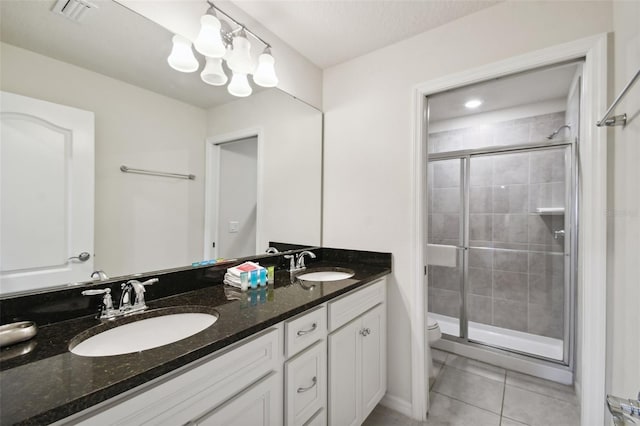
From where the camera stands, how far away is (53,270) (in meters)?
0.95

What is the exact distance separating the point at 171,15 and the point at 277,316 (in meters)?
1.41

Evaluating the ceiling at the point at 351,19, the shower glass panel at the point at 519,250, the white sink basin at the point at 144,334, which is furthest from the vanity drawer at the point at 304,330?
the shower glass panel at the point at 519,250

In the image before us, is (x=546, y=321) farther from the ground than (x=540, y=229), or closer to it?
closer to it

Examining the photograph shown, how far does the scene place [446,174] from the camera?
10.3 ft

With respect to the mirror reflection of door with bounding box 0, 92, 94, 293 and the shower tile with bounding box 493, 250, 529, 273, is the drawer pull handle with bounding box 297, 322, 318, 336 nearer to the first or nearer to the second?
the mirror reflection of door with bounding box 0, 92, 94, 293

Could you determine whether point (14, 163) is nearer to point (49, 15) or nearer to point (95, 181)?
point (95, 181)

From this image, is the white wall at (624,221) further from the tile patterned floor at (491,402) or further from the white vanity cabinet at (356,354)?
the white vanity cabinet at (356,354)

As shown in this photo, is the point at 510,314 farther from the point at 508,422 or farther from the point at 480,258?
the point at 508,422

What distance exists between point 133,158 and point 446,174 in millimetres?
3004

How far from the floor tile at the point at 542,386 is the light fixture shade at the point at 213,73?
285 cm

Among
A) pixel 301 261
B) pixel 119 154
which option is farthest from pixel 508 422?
pixel 119 154

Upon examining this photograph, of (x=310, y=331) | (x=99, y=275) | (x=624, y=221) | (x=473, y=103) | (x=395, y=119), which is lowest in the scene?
(x=310, y=331)

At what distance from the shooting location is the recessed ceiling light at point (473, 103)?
2.73m

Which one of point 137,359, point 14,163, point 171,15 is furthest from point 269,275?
point 171,15
